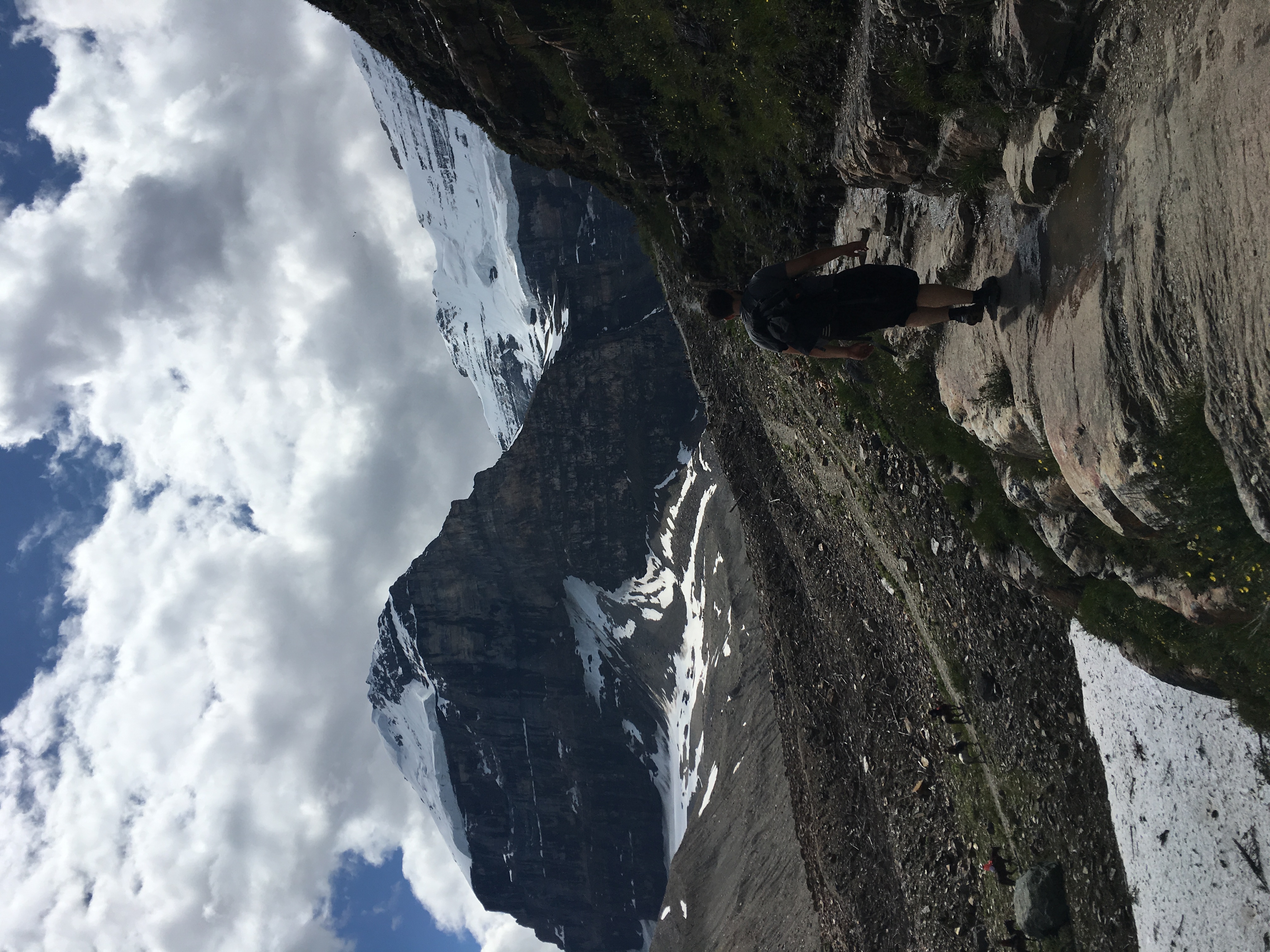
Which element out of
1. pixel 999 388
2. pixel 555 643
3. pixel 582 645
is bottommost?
pixel 999 388

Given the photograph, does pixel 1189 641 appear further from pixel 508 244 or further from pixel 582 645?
pixel 508 244

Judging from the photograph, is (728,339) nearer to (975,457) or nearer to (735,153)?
(735,153)

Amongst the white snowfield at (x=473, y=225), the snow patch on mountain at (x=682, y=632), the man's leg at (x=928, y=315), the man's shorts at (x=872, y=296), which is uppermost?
the white snowfield at (x=473, y=225)

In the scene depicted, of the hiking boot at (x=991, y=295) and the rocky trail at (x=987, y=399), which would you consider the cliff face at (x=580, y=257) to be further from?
the hiking boot at (x=991, y=295)

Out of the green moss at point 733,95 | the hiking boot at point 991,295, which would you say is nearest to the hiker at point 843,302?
the hiking boot at point 991,295

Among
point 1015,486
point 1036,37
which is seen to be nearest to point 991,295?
point 1015,486

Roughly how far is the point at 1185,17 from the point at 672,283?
1616cm

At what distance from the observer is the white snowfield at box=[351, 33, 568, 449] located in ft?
339

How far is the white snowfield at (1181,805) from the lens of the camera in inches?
205

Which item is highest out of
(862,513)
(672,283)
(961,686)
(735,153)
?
(672,283)

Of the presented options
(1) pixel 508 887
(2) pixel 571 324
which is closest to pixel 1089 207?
(2) pixel 571 324

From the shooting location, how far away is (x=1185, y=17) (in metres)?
3.79

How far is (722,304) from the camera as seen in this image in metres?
7.47

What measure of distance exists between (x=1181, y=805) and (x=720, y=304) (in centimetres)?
598
